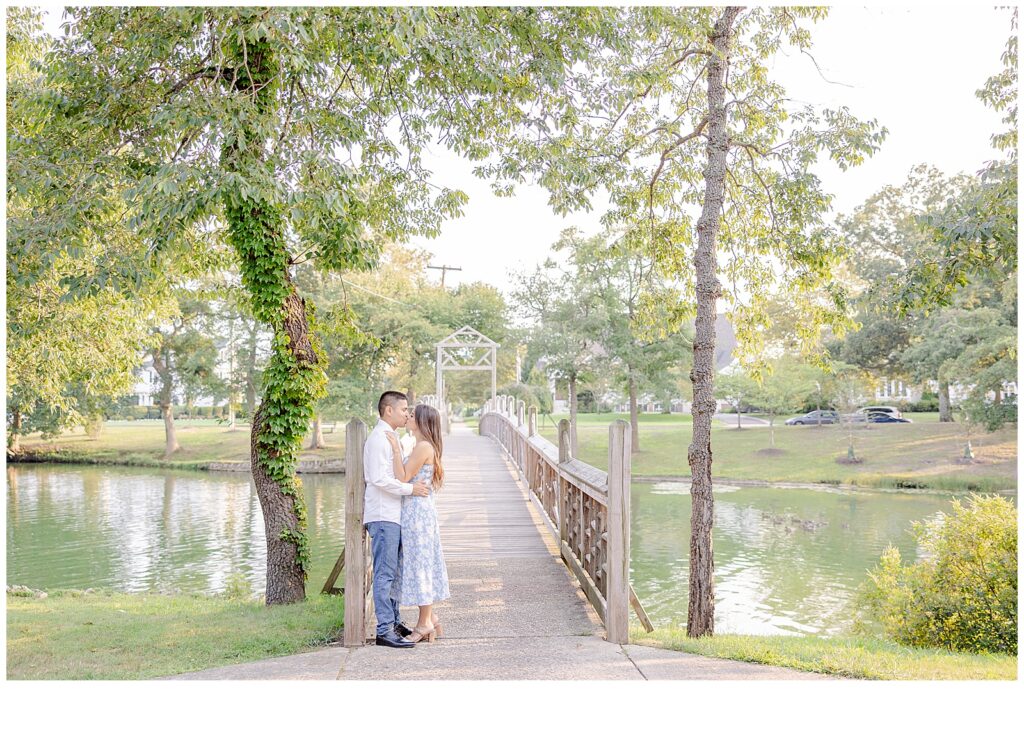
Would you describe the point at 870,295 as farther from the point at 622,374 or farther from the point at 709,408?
the point at 622,374

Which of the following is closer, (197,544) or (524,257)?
(197,544)

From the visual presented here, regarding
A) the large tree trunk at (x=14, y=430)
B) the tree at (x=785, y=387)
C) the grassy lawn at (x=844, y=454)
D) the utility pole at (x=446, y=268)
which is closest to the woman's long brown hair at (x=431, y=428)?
the grassy lawn at (x=844, y=454)

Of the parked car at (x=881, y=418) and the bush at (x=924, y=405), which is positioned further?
the bush at (x=924, y=405)

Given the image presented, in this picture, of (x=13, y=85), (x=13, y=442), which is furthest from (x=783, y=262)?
(x=13, y=442)

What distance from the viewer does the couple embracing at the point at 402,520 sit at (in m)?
4.80

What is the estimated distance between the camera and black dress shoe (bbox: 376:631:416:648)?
477 centimetres

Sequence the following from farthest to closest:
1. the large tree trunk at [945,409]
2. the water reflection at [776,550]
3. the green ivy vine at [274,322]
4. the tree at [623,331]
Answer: the large tree trunk at [945,409], the tree at [623,331], the water reflection at [776,550], the green ivy vine at [274,322]

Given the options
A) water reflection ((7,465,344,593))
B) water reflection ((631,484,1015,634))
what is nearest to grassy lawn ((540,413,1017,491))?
water reflection ((631,484,1015,634))

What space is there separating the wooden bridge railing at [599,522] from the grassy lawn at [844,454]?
62.1ft

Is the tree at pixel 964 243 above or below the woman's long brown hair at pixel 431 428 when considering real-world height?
above

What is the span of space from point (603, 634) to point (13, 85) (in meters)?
7.31

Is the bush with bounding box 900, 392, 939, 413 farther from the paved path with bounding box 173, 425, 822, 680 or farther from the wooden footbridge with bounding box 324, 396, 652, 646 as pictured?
the paved path with bounding box 173, 425, 822, 680

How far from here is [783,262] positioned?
7977 millimetres

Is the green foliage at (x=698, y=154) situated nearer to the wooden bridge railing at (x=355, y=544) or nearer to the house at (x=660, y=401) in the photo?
the wooden bridge railing at (x=355, y=544)
